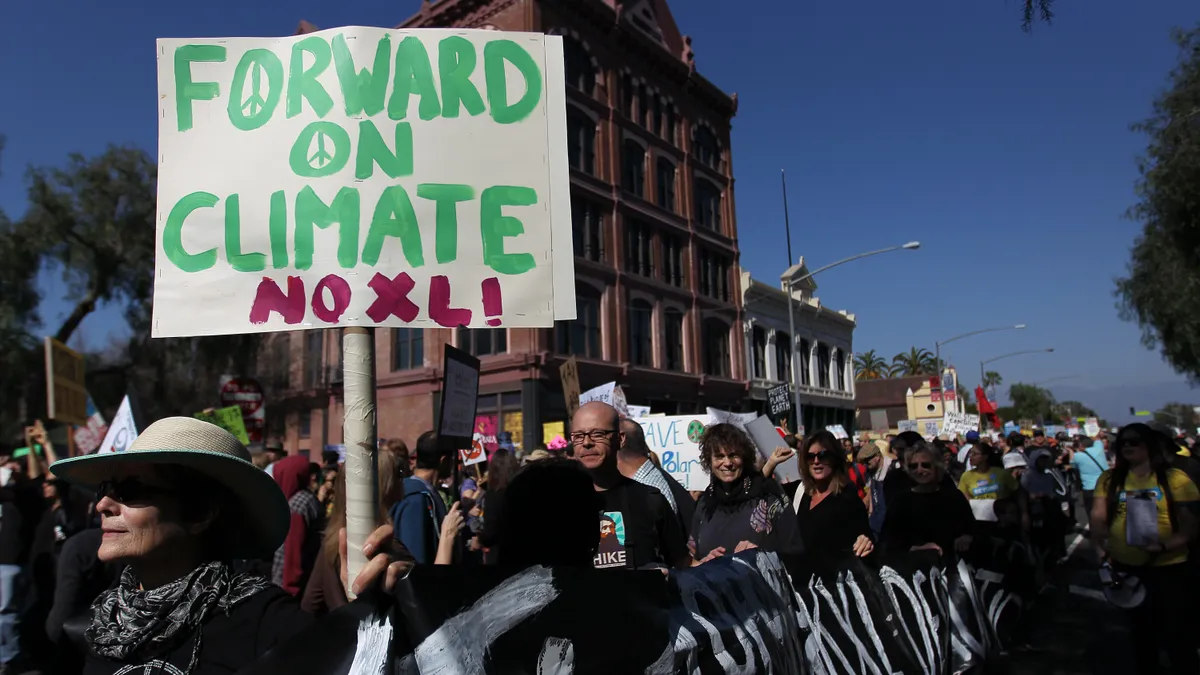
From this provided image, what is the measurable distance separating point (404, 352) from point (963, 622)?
26.2m

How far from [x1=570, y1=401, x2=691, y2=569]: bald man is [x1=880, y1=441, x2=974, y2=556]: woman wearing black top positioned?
2539mm

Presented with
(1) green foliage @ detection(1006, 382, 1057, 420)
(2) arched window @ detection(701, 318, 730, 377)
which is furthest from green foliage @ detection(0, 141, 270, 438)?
(1) green foliage @ detection(1006, 382, 1057, 420)

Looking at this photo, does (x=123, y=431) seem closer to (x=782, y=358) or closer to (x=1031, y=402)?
(x=782, y=358)

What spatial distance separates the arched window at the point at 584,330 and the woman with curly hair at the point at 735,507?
22.6m

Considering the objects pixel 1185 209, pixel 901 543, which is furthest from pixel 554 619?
pixel 1185 209

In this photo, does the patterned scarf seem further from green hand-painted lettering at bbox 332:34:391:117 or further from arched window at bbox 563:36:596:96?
arched window at bbox 563:36:596:96

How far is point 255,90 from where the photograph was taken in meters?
2.91

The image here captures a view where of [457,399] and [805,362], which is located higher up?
[805,362]

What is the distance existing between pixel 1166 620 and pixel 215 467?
18.7 ft

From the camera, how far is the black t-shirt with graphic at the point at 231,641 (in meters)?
1.90

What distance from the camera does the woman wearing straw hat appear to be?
1922 mm

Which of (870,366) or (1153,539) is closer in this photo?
(1153,539)

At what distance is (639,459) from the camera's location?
16.8ft

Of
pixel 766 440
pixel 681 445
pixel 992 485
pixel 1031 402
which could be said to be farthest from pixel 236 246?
pixel 1031 402
